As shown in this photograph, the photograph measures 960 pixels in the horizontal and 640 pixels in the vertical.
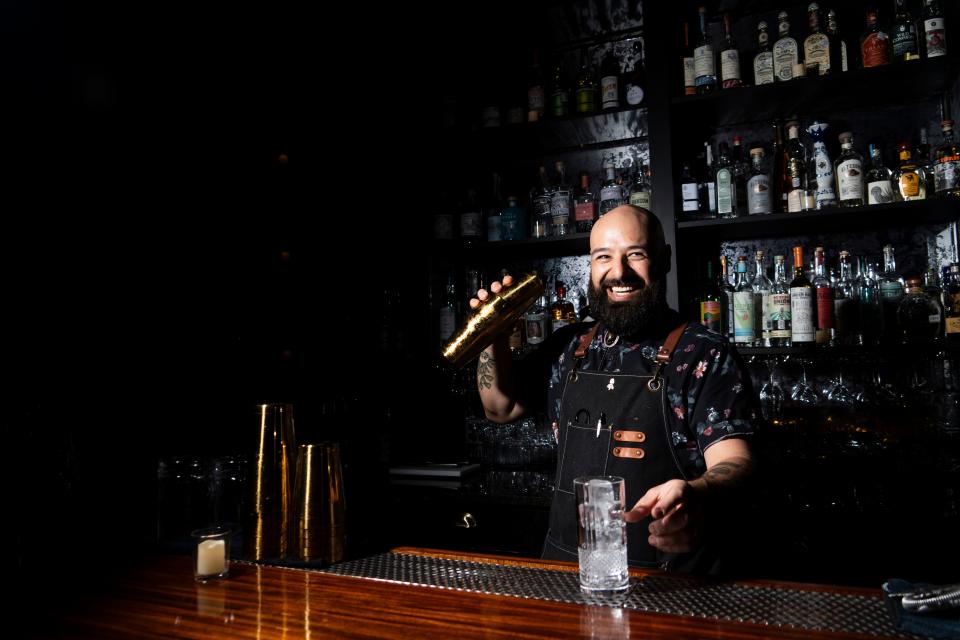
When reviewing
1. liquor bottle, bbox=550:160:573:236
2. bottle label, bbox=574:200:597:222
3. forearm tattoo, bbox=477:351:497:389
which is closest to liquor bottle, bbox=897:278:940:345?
bottle label, bbox=574:200:597:222

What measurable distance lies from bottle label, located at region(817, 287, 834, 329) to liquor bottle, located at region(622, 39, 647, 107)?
Result: 1.01m

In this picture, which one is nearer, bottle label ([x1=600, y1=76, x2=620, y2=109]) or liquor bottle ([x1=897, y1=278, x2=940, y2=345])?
liquor bottle ([x1=897, y1=278, x2=940, y2=345])

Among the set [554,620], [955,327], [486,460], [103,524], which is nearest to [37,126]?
[103,524]

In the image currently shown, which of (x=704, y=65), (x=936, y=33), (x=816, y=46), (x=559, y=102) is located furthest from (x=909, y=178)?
(x=559, y=102)

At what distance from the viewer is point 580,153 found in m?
2.94

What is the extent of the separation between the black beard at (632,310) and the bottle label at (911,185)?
3.83ft

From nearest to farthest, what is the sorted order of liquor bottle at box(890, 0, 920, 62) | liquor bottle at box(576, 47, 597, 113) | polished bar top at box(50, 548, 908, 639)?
polished bar top at box(50, 548, 908, 639)
liquor bottle at box(890, 0, 920, 62)
liquor bottle at box(576, 47, 597, 113)

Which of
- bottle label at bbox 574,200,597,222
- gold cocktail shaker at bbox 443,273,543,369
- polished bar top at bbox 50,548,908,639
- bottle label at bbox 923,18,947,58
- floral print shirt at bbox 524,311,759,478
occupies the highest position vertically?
bottle label at bbox 923,18,947,58

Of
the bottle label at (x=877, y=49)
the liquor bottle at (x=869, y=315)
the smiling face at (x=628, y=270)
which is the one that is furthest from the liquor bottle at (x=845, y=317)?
the smiling face at (x=628, y=270)

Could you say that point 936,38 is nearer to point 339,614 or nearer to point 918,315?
point 918,315

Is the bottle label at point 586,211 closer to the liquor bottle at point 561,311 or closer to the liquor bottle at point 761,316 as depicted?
the liquor bottle at point 561,311

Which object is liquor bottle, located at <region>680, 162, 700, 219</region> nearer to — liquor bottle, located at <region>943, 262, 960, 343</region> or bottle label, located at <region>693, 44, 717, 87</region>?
bottle label, located at <region>693, 44, 717, 87</region>

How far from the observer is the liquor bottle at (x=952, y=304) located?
6.80ft

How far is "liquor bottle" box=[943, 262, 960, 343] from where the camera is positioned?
207 cm
